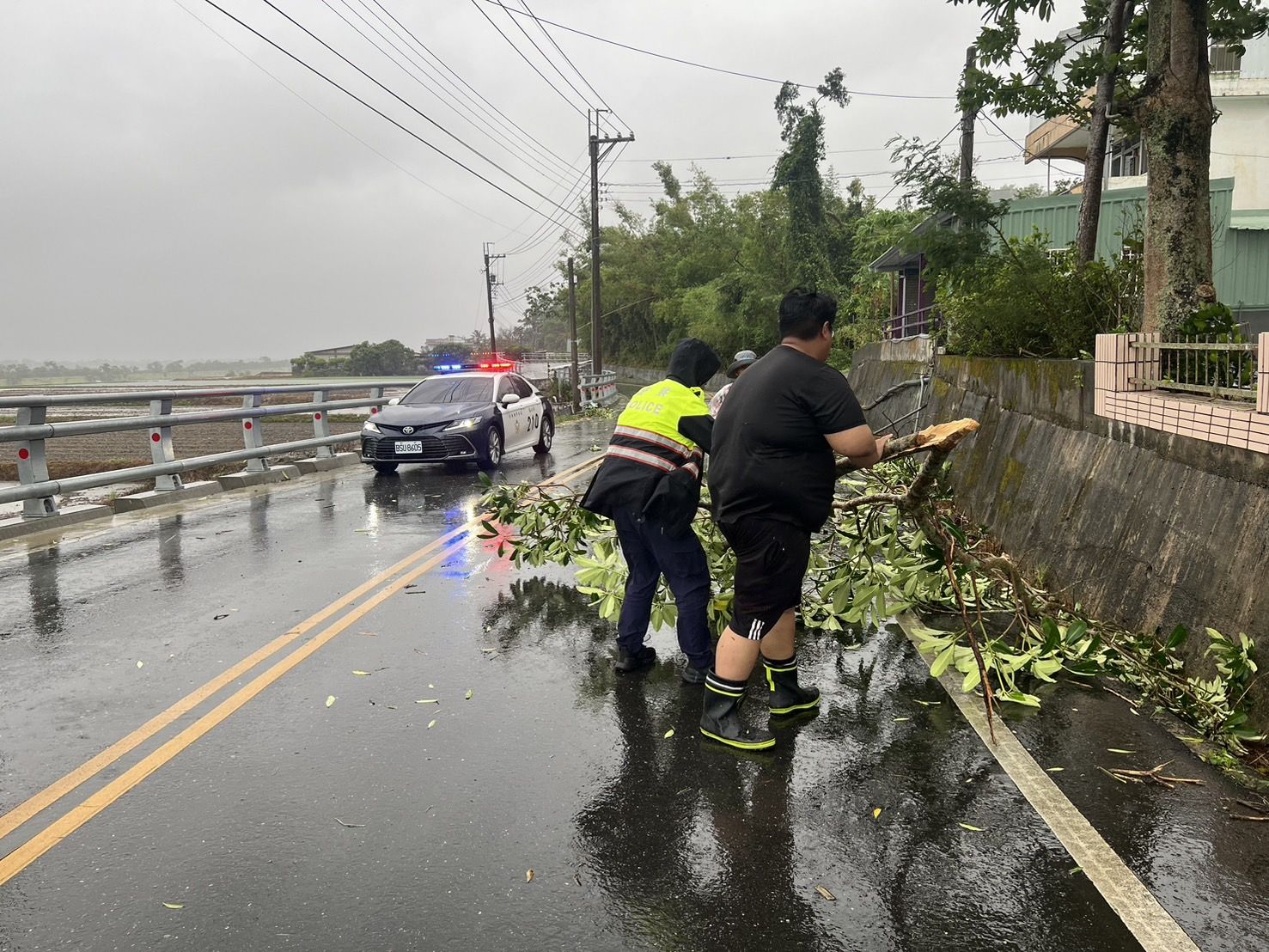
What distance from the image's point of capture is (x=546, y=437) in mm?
19688

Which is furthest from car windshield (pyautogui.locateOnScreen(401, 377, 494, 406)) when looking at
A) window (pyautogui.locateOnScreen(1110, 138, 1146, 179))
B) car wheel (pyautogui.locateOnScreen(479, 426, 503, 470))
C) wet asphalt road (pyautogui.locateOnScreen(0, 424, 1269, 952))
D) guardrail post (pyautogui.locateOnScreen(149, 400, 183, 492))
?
window (pyautogui.locateOnScreen(1110, 138, 1146, 179))

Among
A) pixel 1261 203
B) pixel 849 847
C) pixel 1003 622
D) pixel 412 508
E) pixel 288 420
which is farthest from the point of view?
pixel 288 420

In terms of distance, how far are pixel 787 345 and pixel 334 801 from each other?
2678mm

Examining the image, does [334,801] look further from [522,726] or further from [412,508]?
[412,508]

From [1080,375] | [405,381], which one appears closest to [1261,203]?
[405,381]

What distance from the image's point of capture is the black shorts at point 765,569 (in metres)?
4.58

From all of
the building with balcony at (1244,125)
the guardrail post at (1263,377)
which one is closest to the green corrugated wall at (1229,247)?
the building with balcony at (1244,125)

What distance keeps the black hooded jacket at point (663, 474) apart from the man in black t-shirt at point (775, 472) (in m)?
0.49

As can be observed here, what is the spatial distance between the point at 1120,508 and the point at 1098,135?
896cm

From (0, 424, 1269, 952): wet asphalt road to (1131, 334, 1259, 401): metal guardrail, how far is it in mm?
2078

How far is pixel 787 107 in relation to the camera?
51031 mm

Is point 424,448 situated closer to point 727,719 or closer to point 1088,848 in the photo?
point 727,719

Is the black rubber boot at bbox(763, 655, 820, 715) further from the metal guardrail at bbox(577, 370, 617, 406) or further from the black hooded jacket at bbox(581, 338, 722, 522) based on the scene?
the metal guardrail at bbox(577, 370, 617, 406)

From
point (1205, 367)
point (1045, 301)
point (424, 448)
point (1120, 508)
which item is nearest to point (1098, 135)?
point (1045, 301)
